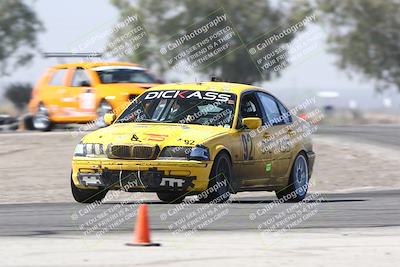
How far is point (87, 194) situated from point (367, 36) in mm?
57210

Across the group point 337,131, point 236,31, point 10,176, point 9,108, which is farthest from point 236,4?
point 10,176

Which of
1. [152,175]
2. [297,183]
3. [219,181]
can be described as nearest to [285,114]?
[297,183]

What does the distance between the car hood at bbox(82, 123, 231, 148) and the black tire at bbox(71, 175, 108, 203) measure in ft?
2.01

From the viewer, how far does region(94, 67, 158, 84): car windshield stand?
82.5 feet

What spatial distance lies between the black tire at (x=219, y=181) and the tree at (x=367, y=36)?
55.6 meters

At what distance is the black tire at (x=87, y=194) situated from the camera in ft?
45.6

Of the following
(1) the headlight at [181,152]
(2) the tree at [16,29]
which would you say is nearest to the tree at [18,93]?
(2) the tree at [16,29]

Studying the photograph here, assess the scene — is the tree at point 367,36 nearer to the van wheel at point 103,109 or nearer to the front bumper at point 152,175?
the van wheel at point 103,109

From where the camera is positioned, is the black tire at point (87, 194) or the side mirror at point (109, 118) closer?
the black tire at point (87, 194)

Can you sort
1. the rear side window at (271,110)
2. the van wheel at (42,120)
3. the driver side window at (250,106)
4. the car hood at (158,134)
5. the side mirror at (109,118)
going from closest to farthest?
the car hood at (158,134)
the side mirror at (109,118)
the driver side window at (250,106)
the rear side window at (271,110)
the van wheel at (42,120)

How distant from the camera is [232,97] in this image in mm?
14641

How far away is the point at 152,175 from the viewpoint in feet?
43.5

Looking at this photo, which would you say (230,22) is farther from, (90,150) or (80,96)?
(90,150)

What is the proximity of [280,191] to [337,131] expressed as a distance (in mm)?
11865
